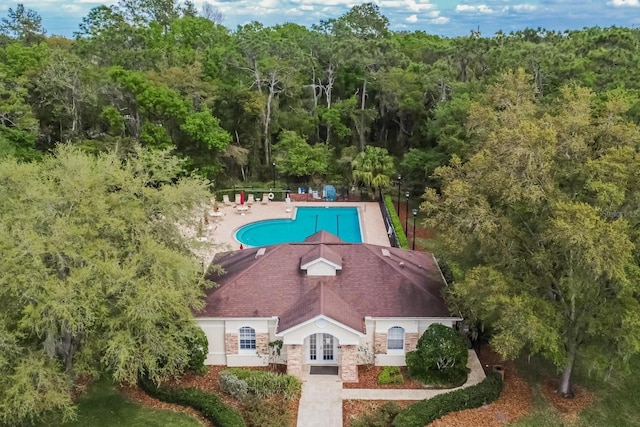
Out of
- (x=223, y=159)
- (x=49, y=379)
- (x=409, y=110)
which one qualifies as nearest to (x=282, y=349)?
(x=49, y=379)

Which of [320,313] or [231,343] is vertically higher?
[320,313]

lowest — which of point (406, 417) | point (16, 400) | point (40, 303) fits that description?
point (406, 417)

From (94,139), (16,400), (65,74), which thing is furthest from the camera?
(94,139)

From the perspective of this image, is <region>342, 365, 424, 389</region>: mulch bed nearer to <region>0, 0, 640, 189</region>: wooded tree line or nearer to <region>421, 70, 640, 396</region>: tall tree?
<region>421, 70, 640, 396</region>: tall tree

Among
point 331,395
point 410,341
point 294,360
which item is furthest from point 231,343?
point 410,341

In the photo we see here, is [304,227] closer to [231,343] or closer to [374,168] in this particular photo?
[374,168]

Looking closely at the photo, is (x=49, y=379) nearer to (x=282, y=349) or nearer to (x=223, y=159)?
(x=282, y=349)
